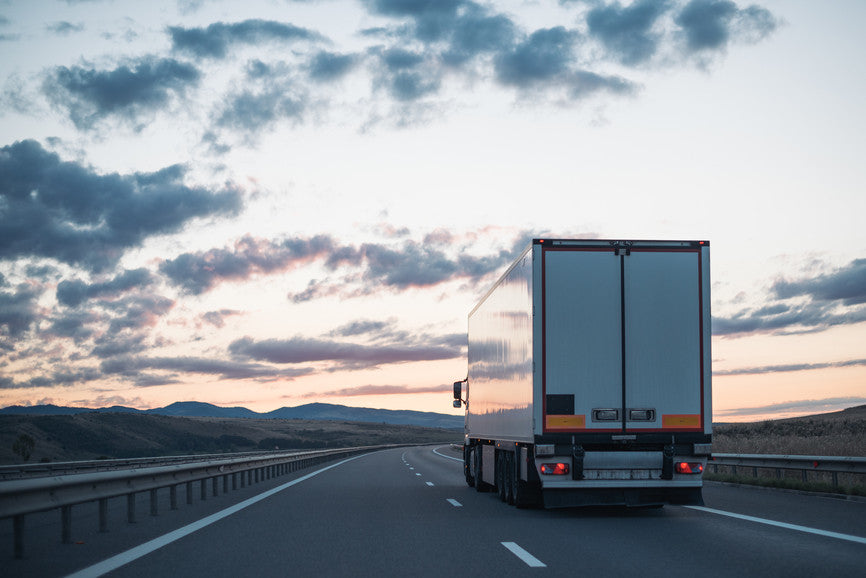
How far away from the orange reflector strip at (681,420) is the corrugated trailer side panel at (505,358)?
6.53 ft

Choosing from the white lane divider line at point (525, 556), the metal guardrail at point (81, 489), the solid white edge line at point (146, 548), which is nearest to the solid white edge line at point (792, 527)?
the white lane divider line at point (525, 556)

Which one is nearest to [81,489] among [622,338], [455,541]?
[455,541]

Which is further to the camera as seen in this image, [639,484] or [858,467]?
[858,467]

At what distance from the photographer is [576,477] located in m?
14.1

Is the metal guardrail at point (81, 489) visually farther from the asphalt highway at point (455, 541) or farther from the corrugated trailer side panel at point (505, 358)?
the corrugated trailer side panel at point (505, 358)

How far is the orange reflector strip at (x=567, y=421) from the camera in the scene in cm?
1409

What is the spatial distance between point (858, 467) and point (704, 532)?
6.46 metres

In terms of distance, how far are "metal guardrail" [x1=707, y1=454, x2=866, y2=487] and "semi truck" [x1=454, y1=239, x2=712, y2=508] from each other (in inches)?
146

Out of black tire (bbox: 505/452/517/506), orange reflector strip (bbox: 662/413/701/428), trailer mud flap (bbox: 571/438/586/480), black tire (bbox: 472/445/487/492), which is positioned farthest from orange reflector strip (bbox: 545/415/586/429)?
black tire (bbox: 472/445/487/492)

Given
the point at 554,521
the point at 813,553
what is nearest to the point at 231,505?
the point at 554,521

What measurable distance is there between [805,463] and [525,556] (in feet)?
37.8

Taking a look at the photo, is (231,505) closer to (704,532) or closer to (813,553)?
(704,532)

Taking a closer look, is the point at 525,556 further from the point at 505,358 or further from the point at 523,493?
the point at 505,358

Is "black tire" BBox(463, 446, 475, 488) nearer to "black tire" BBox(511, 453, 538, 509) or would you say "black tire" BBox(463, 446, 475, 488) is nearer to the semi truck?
"black tire" BBox(511, 453, 538, 509)
